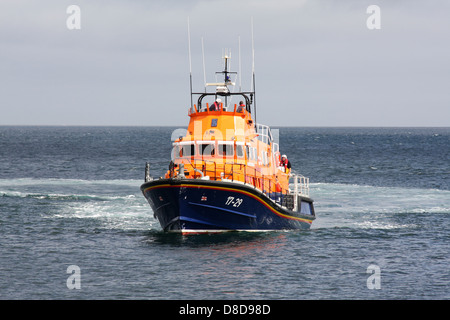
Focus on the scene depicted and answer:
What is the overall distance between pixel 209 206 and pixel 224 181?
120cm

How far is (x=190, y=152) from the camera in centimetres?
2639

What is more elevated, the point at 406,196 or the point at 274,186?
the point at 274,186

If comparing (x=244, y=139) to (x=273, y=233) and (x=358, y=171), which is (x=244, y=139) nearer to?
(x=273, y=233)

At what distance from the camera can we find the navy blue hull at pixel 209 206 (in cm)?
2372

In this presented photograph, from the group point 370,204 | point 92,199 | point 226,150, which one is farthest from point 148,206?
point 370,204

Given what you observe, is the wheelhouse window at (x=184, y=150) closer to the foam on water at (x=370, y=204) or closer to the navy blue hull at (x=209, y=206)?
the navy blue hull at (x=209, y=206)

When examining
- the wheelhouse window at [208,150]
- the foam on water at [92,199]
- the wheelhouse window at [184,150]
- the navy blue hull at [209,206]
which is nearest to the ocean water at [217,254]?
the foam on water at [92,199]

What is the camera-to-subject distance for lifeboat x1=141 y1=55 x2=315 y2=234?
78.5ft

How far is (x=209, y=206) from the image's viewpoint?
24156 millimetres

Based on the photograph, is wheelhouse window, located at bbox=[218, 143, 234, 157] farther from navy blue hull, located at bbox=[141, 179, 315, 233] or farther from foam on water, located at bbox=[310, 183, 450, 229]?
foam on water, located at bbox=[310, 183, 450, 229]

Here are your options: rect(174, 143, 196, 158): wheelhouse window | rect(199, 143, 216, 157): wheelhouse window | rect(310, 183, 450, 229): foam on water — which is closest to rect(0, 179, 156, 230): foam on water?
rect(174, 143, 196, 158): wheelhouse window

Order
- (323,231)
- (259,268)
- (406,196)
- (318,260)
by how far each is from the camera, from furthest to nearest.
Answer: (406,196)
(323,231)
(318,260)
(259,268)
